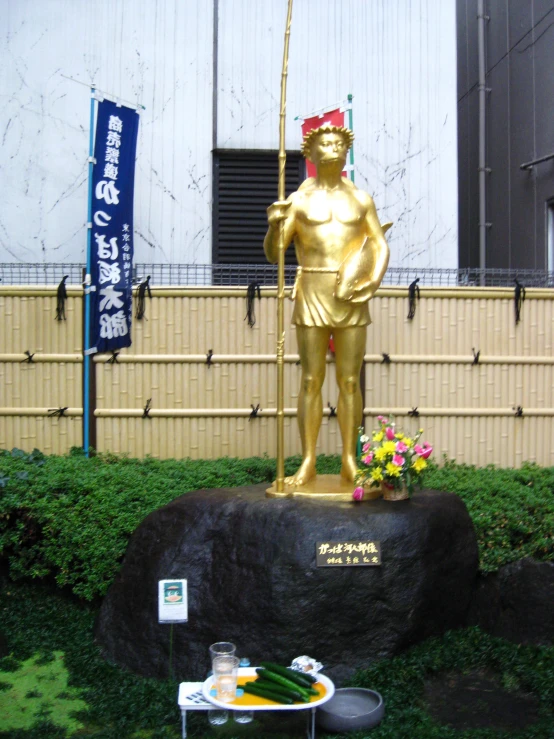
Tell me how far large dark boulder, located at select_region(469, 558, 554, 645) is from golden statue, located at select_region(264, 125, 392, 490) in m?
1.34

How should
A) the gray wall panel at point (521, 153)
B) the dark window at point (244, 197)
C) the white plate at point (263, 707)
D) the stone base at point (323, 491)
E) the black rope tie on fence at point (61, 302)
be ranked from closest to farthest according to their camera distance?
the white plate at point (263, 707), the stone base at point (323, 491), the black rope tie on fence at point (61, 302), the dark window at point (244, 197), the gray wall panel at point (521, 153)

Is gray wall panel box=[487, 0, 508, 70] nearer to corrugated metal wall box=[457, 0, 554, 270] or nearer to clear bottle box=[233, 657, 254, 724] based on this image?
corrugated metal wall box=[457, 0, 554, 270]

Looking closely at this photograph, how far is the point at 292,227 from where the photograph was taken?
5.59 m

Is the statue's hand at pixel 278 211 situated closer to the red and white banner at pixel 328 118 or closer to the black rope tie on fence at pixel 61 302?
the red and white banner at pixel 328 118

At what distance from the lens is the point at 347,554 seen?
192 inches

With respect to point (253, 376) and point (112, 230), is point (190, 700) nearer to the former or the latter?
point (253, 376)

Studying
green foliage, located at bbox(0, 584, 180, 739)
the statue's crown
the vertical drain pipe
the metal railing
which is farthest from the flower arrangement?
the vertical drain pipe

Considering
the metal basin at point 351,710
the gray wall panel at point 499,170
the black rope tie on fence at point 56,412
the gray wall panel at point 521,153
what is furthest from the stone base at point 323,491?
the gray wall panel at point 499,170

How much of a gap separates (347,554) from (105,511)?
2.21 meters

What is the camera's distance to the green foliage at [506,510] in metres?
5.92

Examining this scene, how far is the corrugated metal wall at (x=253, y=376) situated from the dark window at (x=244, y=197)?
159 centimetres

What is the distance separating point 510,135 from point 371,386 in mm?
5116

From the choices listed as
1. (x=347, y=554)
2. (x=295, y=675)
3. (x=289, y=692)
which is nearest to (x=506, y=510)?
(x=347, y=554)

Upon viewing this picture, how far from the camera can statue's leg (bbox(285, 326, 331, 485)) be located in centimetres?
563
